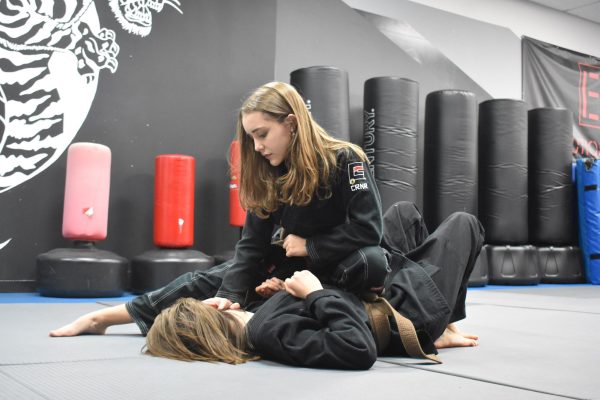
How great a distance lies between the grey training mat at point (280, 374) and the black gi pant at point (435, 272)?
12cm

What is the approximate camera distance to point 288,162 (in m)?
1.51

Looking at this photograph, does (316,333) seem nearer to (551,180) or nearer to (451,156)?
(451,156)

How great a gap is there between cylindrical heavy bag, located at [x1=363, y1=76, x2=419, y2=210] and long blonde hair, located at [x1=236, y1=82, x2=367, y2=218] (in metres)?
2.73

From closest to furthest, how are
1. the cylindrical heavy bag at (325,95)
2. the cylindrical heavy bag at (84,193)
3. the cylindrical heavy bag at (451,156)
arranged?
the cylindrical heavy bag at (84,193)
the cylindrical heavy bag at (325,95)
the cylindrical heavy bag at (451,156)

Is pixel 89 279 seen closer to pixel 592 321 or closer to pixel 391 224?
pixel 391 224

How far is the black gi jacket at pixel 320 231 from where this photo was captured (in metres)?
1.44

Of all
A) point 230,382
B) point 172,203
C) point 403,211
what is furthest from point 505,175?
point 230,382

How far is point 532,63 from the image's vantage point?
5.98 m

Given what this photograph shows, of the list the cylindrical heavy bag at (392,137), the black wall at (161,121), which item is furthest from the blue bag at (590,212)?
the black wall at (161,121)

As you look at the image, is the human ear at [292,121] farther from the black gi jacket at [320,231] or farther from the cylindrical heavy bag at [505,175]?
the cylindrical heavy bag at [505,175]

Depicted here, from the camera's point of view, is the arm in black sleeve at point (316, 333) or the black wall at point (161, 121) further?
the black wall at point (161, 121)

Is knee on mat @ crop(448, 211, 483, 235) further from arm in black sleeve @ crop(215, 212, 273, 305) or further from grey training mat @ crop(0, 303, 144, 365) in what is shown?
grey training mat @ crop(0, 303, 144, 365)

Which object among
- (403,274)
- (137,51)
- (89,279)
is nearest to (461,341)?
(403,274)

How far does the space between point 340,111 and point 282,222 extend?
8.69 ft
